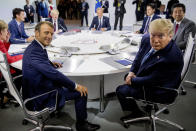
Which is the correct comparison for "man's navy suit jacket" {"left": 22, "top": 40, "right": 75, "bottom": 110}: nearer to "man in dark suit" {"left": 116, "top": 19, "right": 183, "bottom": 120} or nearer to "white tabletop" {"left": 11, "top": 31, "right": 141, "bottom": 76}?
"white tabletop" {"left": 11, "top": 31, "right": 141, "bottom": 76}

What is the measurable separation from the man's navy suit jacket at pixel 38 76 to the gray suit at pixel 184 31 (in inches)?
79.1

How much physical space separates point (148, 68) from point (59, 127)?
3.91 feet

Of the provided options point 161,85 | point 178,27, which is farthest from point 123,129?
point 178,27

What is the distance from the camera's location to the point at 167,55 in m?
1.69

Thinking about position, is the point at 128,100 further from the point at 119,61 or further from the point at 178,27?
the point at 178,27

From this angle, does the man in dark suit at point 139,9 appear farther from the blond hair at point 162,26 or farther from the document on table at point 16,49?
the blond hair at point 162,26

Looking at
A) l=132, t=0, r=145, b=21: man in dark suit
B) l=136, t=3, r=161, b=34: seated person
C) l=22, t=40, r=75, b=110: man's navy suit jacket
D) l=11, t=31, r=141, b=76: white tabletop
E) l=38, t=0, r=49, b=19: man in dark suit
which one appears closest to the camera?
l=22, t=40, r=75, b=110: man's navy suit jacket

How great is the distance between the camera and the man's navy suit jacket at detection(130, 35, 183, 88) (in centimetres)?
170

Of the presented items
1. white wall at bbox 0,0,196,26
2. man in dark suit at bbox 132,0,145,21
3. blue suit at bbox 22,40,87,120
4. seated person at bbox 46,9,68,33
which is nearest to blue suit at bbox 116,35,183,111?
blue suit at bbox 22,40,87,120

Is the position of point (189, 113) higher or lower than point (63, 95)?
lower

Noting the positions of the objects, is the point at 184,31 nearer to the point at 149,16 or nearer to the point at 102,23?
the point at 149,16

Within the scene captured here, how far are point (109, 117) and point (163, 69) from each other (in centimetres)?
103

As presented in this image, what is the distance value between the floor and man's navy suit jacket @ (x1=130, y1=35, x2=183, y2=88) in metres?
0.64

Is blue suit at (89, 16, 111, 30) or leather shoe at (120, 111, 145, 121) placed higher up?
blue suit at (89, 16, 111, 30)
